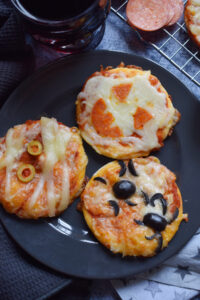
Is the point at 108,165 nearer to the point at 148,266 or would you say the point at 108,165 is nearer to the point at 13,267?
the point at 148,266

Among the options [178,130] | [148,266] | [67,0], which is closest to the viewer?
[67,0]

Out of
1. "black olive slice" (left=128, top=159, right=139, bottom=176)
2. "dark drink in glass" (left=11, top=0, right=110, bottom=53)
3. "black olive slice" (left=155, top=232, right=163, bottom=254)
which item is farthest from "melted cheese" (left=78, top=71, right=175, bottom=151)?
"black olive slice" (left=155, top=232, right=163, bottom=254)

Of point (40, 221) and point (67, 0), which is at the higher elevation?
point (67, 0)

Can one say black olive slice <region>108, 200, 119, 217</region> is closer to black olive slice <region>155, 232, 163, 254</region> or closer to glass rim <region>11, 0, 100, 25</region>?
black olive slice <region>155, 232, 163, 254</region>

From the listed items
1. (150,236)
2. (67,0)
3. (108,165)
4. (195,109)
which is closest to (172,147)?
(195,109)

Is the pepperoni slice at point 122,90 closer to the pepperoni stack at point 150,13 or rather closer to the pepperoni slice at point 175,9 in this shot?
the pepperoni stack at point 150,13

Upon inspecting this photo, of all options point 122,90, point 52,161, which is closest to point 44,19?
point 122,90

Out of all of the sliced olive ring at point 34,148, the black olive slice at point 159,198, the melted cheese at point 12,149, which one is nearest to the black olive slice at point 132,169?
the black olive slice at point 159,198

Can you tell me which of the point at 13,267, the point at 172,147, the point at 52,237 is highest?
the point at 172,147
